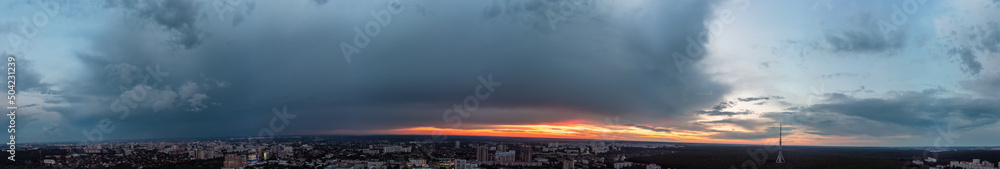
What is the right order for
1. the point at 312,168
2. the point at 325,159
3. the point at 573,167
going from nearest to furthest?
the point at 312,168, the point at 573,167, the point at 325,159

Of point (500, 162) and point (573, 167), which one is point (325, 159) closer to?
point (500, 162)

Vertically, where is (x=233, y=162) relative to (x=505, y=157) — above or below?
above

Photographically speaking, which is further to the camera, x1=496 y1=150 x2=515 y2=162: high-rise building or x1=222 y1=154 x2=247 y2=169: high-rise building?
x1=496 y1=150 x2=515 y2=162: high-rise building

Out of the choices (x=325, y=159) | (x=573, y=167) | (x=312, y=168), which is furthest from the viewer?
(x=325, y=159)

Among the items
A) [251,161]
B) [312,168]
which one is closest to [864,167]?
[312,168]

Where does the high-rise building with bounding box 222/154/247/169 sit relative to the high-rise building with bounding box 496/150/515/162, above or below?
above

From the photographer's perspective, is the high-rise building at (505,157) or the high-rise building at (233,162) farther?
the high-rise building at (505,157)

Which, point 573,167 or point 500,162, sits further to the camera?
point 500,162

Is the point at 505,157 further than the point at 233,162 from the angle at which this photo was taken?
Yes

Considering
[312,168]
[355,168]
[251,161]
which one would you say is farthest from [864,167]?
[251,161]

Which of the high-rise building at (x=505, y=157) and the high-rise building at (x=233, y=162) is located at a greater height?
the high-rise building at (x=233, y=162)
